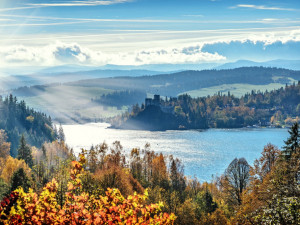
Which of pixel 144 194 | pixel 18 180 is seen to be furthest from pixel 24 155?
pixel 144 194

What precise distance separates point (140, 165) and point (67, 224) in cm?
8693

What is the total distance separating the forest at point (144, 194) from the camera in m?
13.4

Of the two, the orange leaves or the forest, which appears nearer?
the orange leaves

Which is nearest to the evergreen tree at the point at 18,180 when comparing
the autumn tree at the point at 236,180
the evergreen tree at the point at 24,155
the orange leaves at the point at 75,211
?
the autumn tree at the point at 236,180

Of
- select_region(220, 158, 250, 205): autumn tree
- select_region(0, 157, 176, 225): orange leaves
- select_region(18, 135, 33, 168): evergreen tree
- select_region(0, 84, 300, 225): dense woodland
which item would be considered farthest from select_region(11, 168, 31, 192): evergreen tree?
select_region(18, 135, 33, 168): evergreen tree

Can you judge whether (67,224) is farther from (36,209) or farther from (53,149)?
(53,149)

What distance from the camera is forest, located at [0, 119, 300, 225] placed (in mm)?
13445

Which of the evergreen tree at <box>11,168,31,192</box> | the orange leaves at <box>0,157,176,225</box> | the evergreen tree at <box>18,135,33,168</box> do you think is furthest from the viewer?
the evergreen tree at <box>18,135,33,168</box>

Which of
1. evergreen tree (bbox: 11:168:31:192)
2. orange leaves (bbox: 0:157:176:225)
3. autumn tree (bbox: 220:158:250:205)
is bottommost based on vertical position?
autumn tree (bbox: 220:158:250:205)

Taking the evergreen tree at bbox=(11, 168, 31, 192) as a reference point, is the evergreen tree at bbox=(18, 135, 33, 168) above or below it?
below

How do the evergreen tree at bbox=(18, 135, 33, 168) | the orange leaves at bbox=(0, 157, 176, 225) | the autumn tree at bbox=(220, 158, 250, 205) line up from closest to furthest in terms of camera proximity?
the orange leaves at bbox=(0, 157, 176, 225)
the autumn tree at bbox=(220, 158, 250, 205)
the evergreen tree at bbox=(18, 135, 33, 168)

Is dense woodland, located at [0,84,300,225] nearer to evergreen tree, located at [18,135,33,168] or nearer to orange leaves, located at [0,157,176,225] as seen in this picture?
orange leaves, located at [0,157,176,225]

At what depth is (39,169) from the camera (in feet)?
268

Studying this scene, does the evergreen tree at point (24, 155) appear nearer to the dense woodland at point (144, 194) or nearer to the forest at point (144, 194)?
the forest at point (144, 194)
